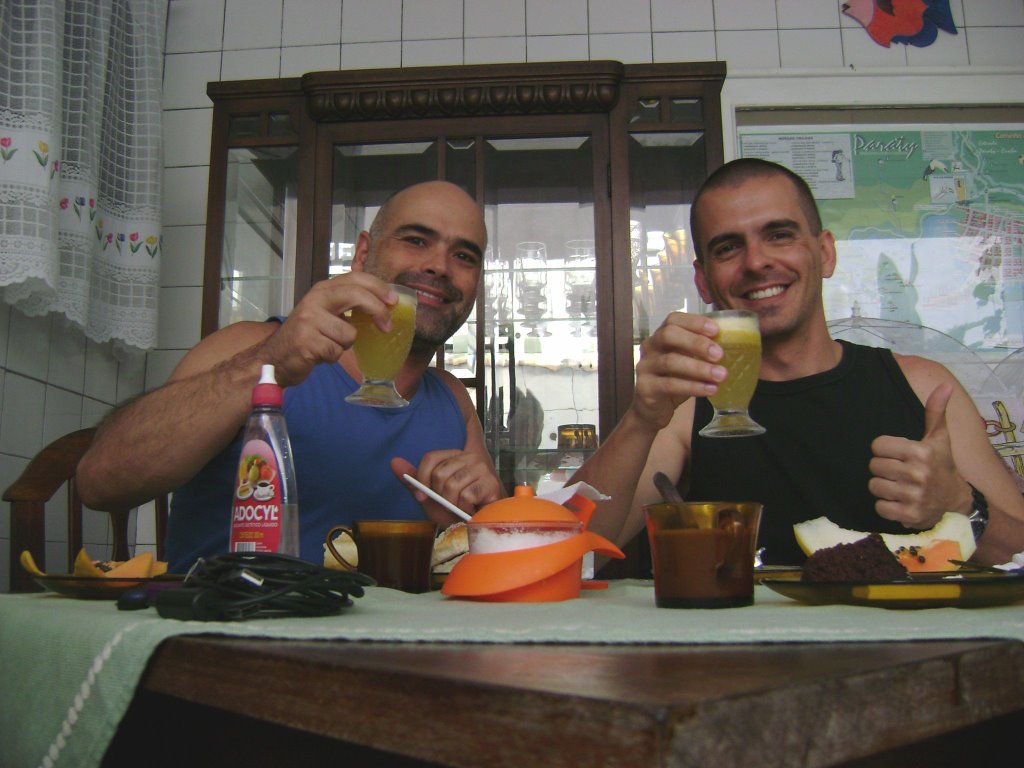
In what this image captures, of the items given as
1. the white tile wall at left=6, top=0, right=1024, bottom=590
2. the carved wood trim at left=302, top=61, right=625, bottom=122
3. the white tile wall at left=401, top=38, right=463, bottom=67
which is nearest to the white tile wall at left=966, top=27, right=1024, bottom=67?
the white tile wall at left=6, top=0, right=1024, bottom=590

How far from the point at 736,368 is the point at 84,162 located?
1.84 metres

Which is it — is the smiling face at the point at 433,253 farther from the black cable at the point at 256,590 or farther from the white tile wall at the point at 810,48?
the white tile wall at the point at 810,48

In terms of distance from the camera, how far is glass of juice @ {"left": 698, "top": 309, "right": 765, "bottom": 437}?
3.33 feet

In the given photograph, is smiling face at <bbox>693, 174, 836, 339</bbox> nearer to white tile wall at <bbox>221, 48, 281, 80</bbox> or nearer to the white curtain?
the white curtain

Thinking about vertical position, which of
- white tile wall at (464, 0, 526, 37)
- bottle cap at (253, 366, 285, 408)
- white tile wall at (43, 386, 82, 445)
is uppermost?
white tile wall at (464, 0, 526, 37)

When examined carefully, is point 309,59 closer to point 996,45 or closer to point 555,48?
point 555,48

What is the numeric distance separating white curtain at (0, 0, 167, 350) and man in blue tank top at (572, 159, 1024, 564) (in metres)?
1.42

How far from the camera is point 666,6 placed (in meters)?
2.63

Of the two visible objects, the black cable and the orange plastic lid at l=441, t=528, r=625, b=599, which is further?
the orange plastic lid at l=441, t=528, r=625, b=599

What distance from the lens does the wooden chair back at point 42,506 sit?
1292mm

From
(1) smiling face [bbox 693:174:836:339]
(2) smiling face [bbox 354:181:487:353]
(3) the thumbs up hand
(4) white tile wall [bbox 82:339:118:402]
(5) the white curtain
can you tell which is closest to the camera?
(3) the thumbs up hand

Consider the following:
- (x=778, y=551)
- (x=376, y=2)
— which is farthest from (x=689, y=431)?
(x=376, y=2)

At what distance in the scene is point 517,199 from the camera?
2525mm

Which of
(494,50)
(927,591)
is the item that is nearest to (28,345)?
(494,50)
